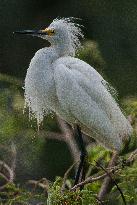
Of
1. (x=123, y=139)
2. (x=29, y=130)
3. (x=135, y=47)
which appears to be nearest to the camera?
(x=123, y=139)

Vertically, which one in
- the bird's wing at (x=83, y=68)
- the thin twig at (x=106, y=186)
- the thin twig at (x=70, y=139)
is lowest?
the thin twig at (x=106, y=186)

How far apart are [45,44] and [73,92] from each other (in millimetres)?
2471

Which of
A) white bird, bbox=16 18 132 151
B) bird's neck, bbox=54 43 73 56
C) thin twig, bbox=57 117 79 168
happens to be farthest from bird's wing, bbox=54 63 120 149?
thin twig, bbox=57 117 79 168

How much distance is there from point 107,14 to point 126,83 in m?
1.22

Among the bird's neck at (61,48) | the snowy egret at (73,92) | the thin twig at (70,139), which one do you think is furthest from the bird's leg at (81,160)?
the thin twig at (70,139)

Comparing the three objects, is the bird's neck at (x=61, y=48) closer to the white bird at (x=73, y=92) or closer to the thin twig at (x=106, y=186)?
the white bird at (x=73, y=92)

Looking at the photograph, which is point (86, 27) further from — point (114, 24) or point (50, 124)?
point (50, 124)

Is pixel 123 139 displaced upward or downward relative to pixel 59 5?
downward

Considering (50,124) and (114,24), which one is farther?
(114,24)

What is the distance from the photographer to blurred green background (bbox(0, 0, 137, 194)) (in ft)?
14.8

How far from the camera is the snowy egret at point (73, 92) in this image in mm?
3297

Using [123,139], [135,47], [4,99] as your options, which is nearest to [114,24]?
[135,47]

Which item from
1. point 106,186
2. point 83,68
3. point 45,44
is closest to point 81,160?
point 106,186

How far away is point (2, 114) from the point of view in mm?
4352
